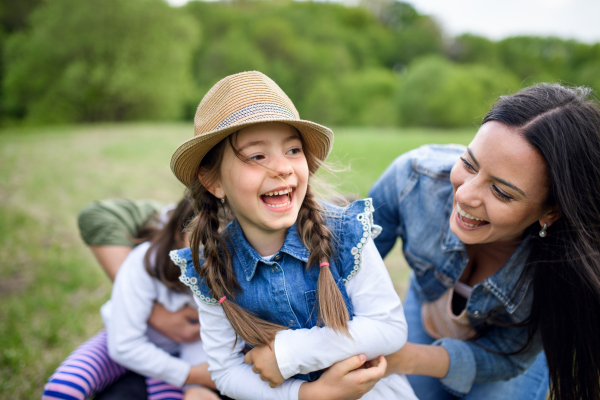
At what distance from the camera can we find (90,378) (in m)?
2.15

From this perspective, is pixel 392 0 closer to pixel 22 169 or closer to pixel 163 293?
pixel 22 169

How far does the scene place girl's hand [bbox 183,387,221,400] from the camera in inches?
85.7

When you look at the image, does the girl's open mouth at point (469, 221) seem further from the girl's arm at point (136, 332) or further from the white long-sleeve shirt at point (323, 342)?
the girl's arm at point (136, 332)

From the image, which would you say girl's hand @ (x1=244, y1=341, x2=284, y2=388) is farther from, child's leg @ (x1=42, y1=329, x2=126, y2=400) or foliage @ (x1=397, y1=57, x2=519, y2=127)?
foliage @ (x1=397, y1=57, x2=519, y2=127)

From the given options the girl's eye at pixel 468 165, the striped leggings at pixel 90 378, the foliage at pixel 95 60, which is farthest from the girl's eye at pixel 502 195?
the foliage at pixel 95 60

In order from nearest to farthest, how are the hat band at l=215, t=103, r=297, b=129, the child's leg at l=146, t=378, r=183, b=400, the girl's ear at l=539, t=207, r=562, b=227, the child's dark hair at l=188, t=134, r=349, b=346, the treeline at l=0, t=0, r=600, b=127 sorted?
the hat band at l=215, t=103, r=297, b=129 < the child's dark hair at l=188, t=134, r=349, b=346 < the girl's ear at l=539, t=207, r=562, b=227 < the child's leg at l=146, t=378, r=183, b=400 < the treeline at l=0, t=0, r=600, b=127

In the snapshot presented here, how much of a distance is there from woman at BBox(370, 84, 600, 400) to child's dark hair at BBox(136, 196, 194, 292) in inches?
45.0

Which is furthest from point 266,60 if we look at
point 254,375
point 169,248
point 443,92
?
point 254,375

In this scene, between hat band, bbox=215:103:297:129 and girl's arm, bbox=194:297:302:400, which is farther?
girl's arm, bbox=194:297:302:400

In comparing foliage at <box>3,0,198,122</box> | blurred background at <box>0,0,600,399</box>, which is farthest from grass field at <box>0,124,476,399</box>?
foliage at <box>3,0,198,122</box>

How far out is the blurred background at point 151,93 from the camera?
425 centimetres

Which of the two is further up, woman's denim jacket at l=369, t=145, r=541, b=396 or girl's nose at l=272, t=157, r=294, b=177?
girl's nose at l=272, t=157, r=294, b=177

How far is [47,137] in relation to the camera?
14.4 meters

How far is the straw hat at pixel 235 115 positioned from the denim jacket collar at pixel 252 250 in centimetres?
35
